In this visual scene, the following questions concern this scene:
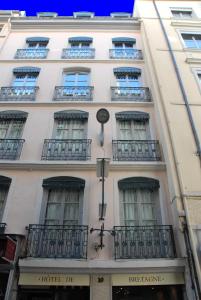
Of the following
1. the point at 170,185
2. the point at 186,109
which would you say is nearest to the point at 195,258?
the point at 170,185

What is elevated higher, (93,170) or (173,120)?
(173,120)

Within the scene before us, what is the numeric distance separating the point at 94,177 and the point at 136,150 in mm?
1674

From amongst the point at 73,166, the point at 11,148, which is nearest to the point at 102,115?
the point at 73,166

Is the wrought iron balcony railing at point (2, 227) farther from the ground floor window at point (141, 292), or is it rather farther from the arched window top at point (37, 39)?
the arched window top at point (37, 39)

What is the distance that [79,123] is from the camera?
9727 mm

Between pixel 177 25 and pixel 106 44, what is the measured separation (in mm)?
3491

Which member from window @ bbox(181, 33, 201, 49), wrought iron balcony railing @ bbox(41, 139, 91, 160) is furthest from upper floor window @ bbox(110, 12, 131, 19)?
wrought iron balcony railing @ bbox(41, 139, 91, 160)

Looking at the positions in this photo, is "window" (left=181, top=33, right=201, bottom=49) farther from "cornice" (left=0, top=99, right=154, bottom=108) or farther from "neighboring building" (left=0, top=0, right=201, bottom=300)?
"cornice" (left=0, top=99, right=154, bottom=108)

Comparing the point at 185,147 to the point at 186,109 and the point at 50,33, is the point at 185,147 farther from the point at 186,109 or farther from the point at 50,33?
the point at 50,33

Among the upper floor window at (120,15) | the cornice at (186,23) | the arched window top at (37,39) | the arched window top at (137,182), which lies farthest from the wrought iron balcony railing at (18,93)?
the cornice at (186,23)

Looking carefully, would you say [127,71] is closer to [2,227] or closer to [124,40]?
[124,40]

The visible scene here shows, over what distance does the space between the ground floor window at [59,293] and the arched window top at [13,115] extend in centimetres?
552

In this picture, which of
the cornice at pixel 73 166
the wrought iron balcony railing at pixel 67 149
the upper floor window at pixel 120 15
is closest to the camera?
the cornice at pixel 73 166

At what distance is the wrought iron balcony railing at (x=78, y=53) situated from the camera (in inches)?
483
